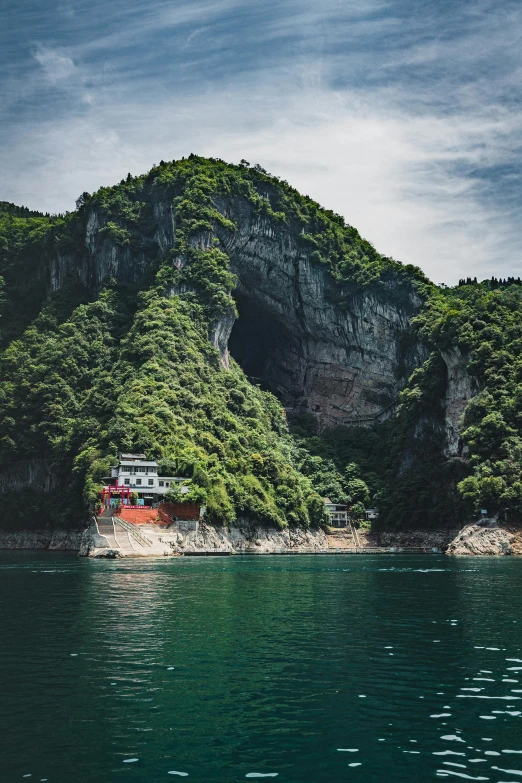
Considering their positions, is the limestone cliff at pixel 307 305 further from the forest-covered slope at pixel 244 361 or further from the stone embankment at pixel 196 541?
the stone embankment at pixel 196 541

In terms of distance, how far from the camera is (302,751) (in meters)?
15.8

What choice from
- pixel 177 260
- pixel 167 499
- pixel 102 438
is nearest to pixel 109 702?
pixel 167 499

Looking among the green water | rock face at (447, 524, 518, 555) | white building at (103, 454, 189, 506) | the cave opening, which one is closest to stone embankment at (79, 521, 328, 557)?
white building at (103, 454, 189, 506)

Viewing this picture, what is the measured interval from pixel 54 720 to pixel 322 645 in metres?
11.5

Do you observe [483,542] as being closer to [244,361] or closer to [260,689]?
[260,689]

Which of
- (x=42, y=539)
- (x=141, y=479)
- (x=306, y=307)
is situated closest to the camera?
(x=141, y=479)

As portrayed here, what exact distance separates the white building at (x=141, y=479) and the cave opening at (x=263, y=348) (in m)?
73.6

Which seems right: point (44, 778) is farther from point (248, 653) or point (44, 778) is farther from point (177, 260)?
point (177, 260)

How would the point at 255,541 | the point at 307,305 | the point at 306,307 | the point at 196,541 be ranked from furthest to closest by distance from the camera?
→ the point at 306,307, the point at 307,305, the point at 255,541, the point at 196,541

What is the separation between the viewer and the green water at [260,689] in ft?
49.9

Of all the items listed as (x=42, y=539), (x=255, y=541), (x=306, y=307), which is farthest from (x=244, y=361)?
(x=255, y=541)

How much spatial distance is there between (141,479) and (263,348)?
273 ft

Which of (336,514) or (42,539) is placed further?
(336,514)

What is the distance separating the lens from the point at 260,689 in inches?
819
